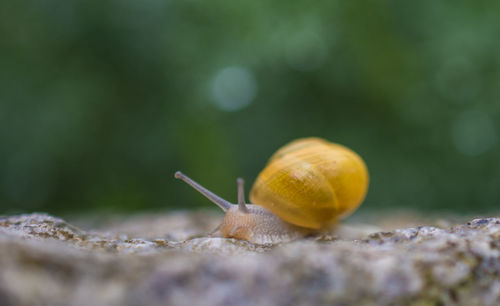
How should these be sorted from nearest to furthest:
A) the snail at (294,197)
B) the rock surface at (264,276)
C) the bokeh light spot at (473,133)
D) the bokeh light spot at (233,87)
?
the rock surface at (264,276) < the snail at (294,197) < the bokeh light spot at (233,87) < the bokeh light spot at (473,133)

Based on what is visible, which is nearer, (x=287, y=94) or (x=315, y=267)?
(x=315, y=267)

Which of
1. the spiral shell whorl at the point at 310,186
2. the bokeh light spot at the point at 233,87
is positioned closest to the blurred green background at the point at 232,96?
the bokeh light spot at the point at 233,87

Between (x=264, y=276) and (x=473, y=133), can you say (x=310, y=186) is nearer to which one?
(x=264, y=276)

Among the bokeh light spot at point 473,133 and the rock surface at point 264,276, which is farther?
the bokeh light spot at point 473,133

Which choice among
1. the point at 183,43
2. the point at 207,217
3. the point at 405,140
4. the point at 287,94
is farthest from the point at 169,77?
the point at 405,140

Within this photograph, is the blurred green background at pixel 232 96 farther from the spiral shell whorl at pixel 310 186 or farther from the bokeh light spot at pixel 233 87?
the spiral shell whorl at pixel 310 186

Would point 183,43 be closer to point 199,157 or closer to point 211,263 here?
point 199,157
